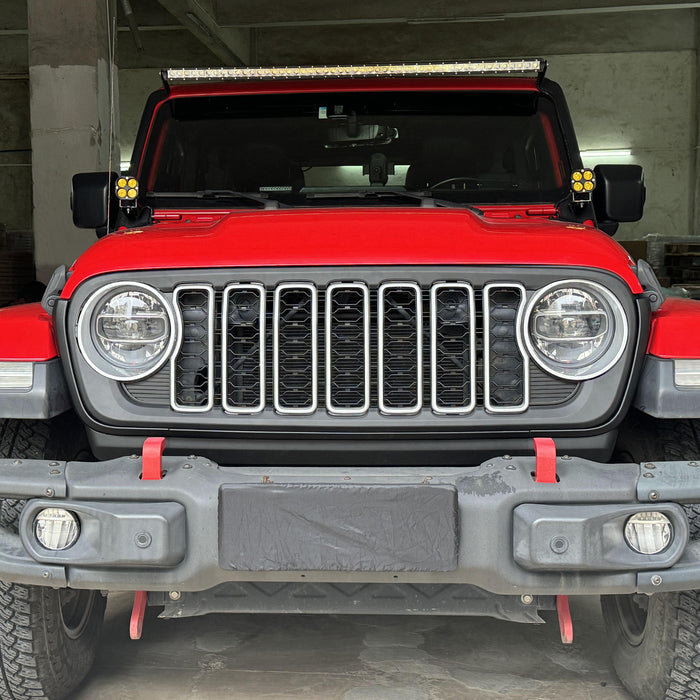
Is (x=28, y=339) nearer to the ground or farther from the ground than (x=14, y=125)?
nearer to the ground

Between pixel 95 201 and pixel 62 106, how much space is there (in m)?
5.88

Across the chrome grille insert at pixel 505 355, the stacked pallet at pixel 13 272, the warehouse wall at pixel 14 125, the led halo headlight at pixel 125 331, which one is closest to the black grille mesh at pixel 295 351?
the led halo headlight at pixel 125 331

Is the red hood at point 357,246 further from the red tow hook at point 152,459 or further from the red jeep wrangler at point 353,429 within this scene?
the red tow hook at point 152,459

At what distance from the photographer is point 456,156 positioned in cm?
346

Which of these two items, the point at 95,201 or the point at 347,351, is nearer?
the point at 347,351

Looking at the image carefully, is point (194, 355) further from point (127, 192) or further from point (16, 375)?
point (127, 192)

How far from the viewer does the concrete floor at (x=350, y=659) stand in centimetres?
285

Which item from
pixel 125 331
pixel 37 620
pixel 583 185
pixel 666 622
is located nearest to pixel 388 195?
pixel 583 185

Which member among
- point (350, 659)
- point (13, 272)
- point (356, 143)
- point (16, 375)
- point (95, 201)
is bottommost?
point (350, 659)

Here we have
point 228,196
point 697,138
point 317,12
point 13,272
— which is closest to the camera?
point 228,196

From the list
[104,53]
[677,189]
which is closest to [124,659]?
[104,53]

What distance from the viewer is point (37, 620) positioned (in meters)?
2.54

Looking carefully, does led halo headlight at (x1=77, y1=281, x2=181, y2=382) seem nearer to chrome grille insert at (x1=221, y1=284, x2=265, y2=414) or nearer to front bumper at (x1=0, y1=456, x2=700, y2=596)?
chrome grille insert at (x1=221, y1=284, x2=265, y2=414)

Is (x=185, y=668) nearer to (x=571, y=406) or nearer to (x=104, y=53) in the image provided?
(x=571, y=406)
